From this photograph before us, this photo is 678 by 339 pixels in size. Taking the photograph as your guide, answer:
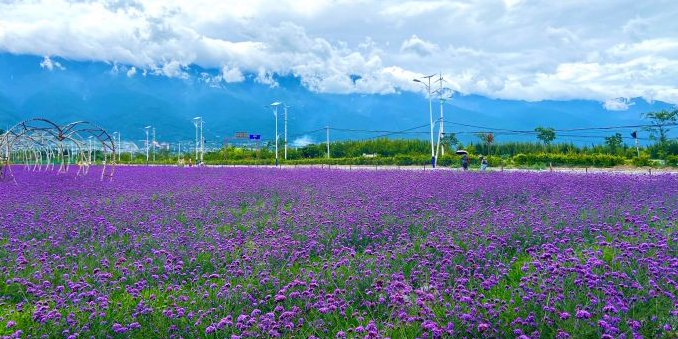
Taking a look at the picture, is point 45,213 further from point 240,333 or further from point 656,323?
point 656,323

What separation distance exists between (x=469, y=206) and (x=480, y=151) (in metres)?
45.9

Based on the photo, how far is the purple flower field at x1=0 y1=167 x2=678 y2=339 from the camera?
343 centimetres

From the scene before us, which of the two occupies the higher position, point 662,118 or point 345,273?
point 662,118

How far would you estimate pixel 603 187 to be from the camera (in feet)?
37.8

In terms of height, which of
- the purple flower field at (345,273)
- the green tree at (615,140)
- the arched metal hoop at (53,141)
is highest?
the green tree at (615,140)

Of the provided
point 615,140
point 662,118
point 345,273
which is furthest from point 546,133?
point 345,273

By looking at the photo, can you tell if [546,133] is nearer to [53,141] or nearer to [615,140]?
[615,140]

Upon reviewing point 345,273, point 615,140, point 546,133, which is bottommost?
point 345,273

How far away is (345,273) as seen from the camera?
4777mm

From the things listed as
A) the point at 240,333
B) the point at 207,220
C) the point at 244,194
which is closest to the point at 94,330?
the point at 240,333

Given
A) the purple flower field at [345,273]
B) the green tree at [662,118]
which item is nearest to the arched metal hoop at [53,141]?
the purple flower field at [345,273]

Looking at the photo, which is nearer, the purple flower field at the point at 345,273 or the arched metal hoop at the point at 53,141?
the purple flower field at the point at 345,273

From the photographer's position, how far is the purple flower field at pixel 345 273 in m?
3.43

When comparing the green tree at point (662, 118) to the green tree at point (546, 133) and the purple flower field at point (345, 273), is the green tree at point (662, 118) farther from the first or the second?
the purple flower field at point (345, 273)
